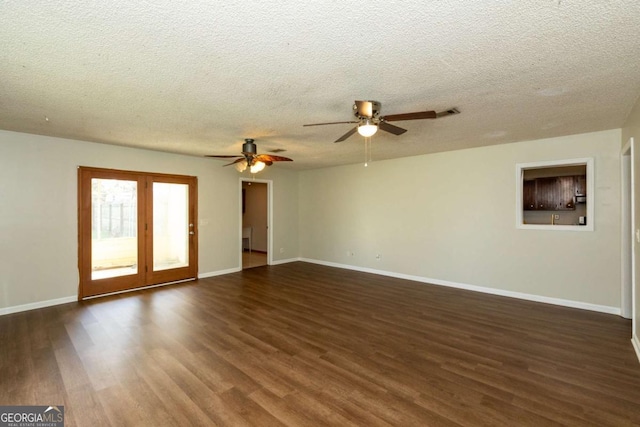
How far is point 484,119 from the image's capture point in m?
3.51

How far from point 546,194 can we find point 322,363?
680 centimetres

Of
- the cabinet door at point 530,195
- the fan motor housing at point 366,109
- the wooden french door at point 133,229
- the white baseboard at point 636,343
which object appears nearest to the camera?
the fan motor housing at point 366,109

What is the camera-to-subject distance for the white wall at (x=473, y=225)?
13.3 ft

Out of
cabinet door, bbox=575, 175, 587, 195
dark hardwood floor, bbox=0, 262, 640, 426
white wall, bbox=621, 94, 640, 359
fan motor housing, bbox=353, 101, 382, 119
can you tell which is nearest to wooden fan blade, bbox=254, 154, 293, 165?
fan motor housing, bbox=353, 101, 382, 119

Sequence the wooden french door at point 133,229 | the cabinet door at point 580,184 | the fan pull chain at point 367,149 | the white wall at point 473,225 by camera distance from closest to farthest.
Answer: the white wall at point 473,225, the fan pull chain at point 367,149, the wooden french door at point 133,229, the cabinet door at point 580,184

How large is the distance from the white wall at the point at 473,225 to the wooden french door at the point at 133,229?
11.2 feet

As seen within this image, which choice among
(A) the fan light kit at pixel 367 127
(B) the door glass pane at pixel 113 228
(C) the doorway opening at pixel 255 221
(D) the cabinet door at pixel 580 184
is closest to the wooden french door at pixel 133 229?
(B) the door glass pane at pixel 113 228

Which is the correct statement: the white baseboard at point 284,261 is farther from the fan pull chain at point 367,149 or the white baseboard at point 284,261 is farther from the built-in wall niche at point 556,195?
the built-in wall niche at point 556,195

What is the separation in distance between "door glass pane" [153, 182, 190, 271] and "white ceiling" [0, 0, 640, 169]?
198cm

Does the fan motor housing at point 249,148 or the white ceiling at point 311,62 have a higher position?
the white ceiling at point 311,62

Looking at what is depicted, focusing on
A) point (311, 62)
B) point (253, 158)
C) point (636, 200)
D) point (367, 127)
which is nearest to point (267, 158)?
point (253, 158)

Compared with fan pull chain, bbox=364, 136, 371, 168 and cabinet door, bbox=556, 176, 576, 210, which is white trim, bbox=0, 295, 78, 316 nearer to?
fan pull chain, bbox=364, 136, 371, 168

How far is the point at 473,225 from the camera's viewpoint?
5.13 meters

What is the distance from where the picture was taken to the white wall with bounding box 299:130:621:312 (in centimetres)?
A: 404
